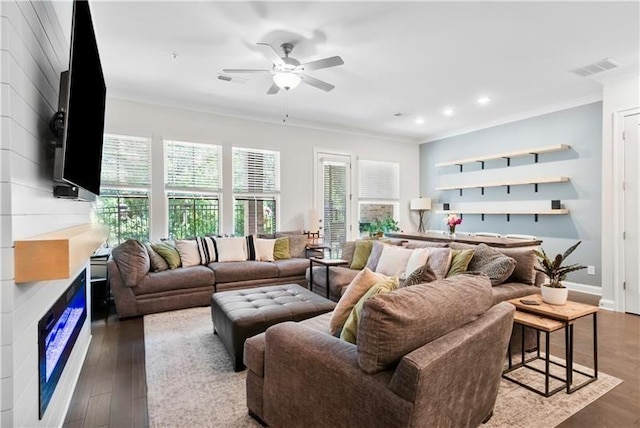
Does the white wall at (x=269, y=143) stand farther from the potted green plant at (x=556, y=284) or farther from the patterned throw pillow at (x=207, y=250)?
the potted green plant at (x=556, y=284)

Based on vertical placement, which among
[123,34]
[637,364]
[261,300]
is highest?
[123,34]

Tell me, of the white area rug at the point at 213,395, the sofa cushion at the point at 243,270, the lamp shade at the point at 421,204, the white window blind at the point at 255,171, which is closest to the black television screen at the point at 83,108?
the white area rug at the point at 213,395

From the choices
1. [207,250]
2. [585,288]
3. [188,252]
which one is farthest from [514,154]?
[188,252]

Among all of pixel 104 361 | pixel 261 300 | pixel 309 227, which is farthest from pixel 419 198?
pixel 104 361

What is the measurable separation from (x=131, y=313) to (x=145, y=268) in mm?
515

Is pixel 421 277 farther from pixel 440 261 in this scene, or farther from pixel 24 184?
pixel 24 184

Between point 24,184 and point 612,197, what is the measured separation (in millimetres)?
5526

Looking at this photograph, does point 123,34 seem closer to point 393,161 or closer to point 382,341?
point 382,341

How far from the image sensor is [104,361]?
271 centimetres

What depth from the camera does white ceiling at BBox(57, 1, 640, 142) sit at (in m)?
2.73

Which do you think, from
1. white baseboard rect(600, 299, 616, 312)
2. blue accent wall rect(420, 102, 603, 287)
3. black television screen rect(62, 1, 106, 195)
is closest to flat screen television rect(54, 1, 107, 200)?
black television screen rect(62, 1, 106, 195)

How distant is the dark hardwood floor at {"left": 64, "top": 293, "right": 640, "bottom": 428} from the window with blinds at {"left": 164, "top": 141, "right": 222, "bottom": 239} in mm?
1738

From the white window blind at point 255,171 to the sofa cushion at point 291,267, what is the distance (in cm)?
140

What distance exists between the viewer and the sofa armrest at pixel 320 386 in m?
1.23
